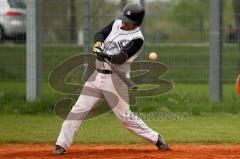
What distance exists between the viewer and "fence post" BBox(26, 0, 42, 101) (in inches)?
556

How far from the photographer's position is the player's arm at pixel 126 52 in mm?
8805

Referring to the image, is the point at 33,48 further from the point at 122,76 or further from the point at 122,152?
the point at 122,76

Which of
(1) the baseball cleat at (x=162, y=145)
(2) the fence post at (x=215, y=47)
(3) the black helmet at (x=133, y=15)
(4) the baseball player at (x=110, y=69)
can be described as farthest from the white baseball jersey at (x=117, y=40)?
(2) the fence post at (x=215, y=47)

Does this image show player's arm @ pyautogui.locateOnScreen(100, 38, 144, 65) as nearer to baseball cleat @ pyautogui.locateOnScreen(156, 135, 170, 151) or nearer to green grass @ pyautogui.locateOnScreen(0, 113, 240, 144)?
baseball cleat @ pyautogui.locateOnScreen(156, 135, 170, 151)

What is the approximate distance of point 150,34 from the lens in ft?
48.0

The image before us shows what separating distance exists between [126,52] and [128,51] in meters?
0.04

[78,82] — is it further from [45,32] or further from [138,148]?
[138,148]

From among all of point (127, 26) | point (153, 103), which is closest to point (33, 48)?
point (153, 103)

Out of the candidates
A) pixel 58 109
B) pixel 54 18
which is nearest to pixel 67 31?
pixel 54 18

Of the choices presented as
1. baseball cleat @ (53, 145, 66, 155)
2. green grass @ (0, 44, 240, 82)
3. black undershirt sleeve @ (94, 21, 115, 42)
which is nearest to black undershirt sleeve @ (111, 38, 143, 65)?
black undershirt sleeve @ (94, 21, 115, 42)

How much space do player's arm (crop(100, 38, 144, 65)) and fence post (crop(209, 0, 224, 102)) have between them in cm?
549

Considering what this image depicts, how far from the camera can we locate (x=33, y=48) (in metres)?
14.1

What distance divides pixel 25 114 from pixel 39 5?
2354 mm

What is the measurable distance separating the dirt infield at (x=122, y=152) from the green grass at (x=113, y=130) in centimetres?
58
